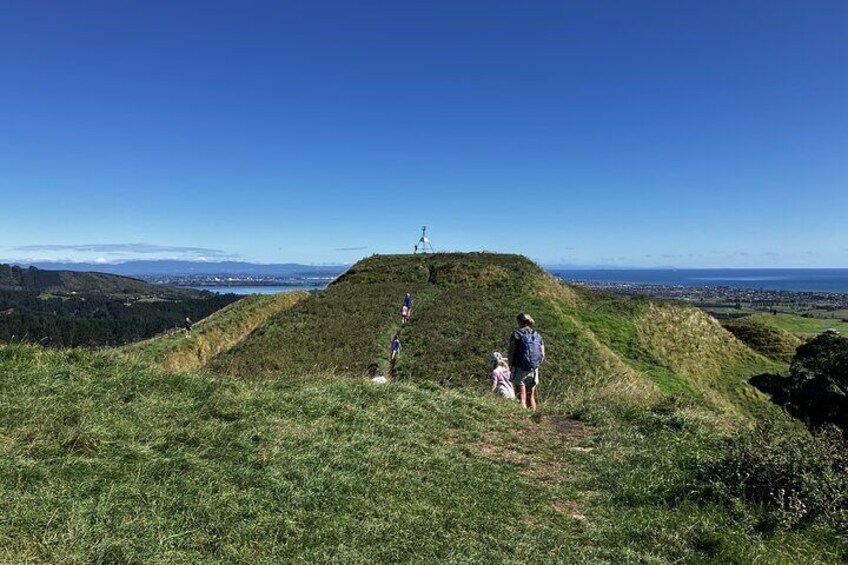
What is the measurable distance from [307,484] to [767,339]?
45.7 metres

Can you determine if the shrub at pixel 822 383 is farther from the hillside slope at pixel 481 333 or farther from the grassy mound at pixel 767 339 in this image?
the grassy mound at pixel 767 339

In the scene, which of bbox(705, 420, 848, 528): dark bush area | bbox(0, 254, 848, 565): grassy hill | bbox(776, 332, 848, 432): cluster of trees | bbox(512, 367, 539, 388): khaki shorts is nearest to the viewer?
bbox(0, 254, 848, 565): grassy hill

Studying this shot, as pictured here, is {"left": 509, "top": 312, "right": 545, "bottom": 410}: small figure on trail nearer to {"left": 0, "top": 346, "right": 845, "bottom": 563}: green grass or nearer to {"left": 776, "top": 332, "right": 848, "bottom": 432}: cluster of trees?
{"left": 0, "top": 346, "right": 845, "bottom": 563}: green grass

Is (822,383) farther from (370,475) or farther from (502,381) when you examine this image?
(370,475)

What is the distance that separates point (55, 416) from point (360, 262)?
135 feet

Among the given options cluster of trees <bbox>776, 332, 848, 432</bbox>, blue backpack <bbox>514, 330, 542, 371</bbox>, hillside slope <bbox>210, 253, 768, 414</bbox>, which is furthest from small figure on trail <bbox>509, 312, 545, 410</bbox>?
cluster of trees <bbox>776, 332, 848, 432</bbox>

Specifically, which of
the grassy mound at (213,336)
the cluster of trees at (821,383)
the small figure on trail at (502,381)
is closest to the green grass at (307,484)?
the small figure on trail at (502,381)

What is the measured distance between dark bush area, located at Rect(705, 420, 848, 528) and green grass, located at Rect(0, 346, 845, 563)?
0.93 ft

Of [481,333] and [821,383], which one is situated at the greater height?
[481,333]

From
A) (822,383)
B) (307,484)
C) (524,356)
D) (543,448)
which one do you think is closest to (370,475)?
(307,484)

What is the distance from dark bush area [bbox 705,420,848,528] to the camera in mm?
5503

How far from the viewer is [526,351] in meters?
12.0

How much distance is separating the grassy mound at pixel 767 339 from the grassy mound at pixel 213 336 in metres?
37.5

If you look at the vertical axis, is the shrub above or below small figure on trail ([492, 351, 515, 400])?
below
